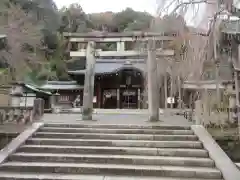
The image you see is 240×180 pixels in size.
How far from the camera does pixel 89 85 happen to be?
11.5 m

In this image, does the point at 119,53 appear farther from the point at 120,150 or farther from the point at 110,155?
the point at 110,155

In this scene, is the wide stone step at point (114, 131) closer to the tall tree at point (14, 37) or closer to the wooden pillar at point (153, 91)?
the wooden pillar at point (153, 91)

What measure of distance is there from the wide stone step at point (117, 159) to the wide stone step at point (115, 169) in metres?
0.21

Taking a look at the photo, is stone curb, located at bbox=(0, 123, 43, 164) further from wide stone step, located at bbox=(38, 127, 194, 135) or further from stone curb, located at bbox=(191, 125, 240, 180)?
stone curb, located at bbox=(191, 125, 240, 180)

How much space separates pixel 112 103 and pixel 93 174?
→ 20.5 meters

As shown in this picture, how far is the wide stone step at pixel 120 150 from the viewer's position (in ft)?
22.8

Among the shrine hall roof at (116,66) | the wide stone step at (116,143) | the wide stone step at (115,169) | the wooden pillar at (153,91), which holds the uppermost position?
the shrine hall roof at (116,66)

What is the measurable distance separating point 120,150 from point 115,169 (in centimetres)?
93

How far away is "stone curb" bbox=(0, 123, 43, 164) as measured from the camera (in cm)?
666

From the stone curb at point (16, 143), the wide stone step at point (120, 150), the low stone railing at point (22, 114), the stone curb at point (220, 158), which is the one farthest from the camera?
the low stone railing at point (22, 114)

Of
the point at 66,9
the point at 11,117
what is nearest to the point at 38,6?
the point at 66,9

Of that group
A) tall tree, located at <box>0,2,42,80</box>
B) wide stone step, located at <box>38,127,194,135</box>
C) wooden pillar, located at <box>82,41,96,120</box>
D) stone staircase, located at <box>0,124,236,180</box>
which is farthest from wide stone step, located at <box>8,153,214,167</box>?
tall tree, located at <box>0,2,42,80</box>

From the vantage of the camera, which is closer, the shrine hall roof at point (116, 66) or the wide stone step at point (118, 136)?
the wide stone step at point (118, 136)

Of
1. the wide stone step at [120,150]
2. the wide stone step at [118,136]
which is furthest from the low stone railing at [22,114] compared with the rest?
the wide stone step at [120,150]
